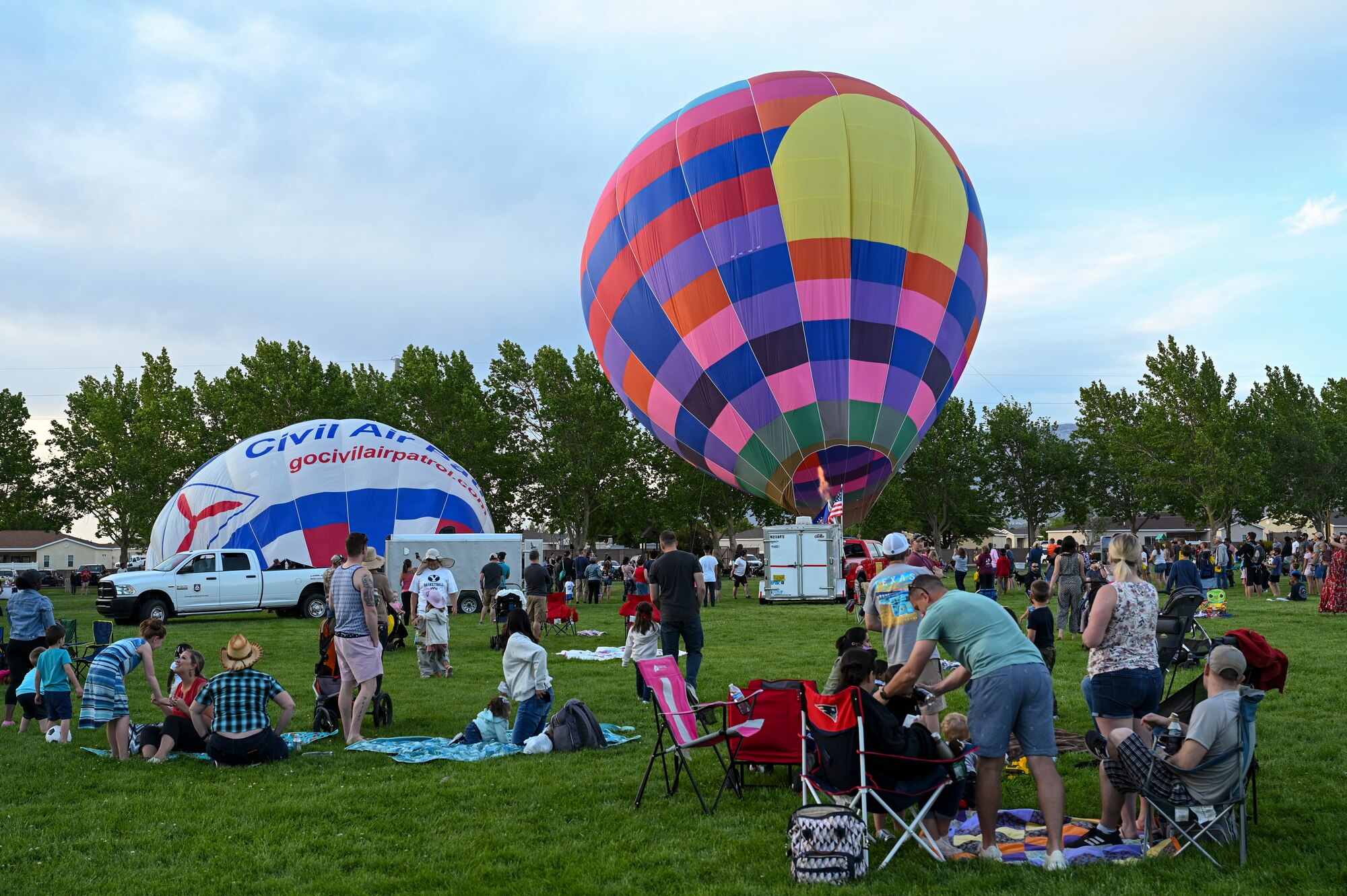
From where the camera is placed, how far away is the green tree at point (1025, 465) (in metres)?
70.6

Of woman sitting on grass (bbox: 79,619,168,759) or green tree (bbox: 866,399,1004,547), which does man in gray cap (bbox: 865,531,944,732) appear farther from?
Result: green tree (bbox: 866,399,1004,547)

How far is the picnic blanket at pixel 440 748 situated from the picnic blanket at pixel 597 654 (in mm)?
5693

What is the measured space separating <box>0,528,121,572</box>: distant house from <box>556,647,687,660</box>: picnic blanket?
95291 millimetres

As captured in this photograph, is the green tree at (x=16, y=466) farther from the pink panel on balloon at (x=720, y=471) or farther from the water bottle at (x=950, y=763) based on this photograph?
the water bottle at (x=950, y=763)

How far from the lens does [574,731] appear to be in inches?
344

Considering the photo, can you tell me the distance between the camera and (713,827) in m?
6.39

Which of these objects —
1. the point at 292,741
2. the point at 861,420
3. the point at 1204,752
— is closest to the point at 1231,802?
the point at 1204,752

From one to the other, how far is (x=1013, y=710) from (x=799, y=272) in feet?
51.2


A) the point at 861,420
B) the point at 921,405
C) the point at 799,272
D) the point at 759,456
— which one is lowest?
the point at 759,456

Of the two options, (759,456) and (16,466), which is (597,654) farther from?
(16,466)

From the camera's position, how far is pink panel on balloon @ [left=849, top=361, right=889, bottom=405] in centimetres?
2058

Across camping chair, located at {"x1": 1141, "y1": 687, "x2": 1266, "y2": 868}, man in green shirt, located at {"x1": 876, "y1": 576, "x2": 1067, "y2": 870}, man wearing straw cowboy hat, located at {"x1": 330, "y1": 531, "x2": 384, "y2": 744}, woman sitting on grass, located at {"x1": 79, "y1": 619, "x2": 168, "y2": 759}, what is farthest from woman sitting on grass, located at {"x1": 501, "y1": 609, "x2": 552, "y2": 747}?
camping chair, located at {"x1": 1141, "y1": 687, "x2": 1266, "y2": 868}

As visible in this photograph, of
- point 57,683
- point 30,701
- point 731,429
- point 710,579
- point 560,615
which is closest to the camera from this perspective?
point 57,683

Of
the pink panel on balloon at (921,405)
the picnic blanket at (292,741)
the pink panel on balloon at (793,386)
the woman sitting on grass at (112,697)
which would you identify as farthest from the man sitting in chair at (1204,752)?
the pink panel on balloon at (921,405)
